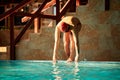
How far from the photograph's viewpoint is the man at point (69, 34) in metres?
8.75

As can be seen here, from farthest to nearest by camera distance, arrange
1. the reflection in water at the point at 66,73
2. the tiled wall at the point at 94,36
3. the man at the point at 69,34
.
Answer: the tiled wall at the point at 94,36
the man at the point at 69,34
the reflection in water at the point at 66,73

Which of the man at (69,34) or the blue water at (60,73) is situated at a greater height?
the man at (69,34)

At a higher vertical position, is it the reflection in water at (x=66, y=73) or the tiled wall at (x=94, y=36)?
the tiled wall at (x=94, y=36)

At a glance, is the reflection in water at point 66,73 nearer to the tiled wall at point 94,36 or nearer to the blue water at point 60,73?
the blue water at point 60,73

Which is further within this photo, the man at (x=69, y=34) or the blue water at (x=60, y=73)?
the man at (x=69, y=34)

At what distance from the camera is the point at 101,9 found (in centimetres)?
1069

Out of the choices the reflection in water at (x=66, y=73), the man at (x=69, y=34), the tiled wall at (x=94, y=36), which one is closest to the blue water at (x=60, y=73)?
the reflection in water at (x=66, y=73)

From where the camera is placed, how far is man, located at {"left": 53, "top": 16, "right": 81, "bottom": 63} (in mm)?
8750

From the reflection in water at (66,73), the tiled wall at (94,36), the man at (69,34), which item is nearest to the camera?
the reflection in water at (66,73)

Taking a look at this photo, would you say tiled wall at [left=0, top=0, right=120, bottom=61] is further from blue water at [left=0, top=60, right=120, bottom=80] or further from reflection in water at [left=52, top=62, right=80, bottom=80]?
reflection in water at [left=52, top=62, right=80, bottom=80]

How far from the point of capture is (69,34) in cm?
969

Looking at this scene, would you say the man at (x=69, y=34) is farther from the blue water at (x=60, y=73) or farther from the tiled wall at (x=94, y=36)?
the blue water at (x=60, y=73)

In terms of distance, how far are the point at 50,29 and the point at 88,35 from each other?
1.25 m

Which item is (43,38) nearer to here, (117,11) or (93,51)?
(93,51)
